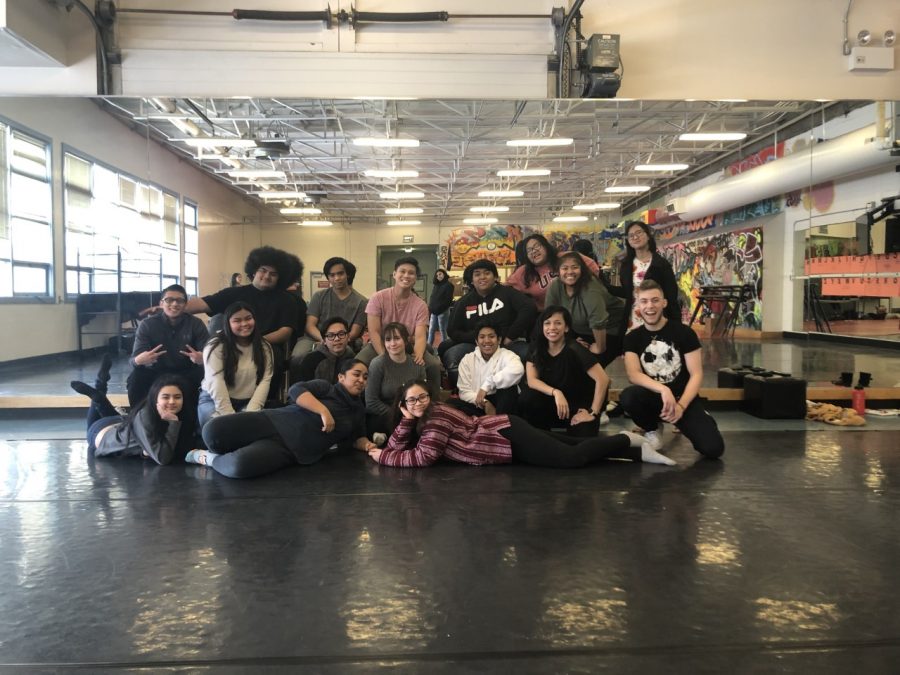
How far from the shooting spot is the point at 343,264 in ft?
15.1

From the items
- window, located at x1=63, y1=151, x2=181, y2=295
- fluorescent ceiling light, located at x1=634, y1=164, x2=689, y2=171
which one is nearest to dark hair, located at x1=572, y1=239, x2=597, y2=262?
fluorescent ceiling light, located at x1=634, y1=164, x2=689, y2=171

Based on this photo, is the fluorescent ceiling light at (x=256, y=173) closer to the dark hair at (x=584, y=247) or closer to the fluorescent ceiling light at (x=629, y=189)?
the dark hair at (x=584, y=247)

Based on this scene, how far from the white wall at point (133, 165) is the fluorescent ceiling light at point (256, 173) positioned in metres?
0.20

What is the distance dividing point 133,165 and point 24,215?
1539 millimetres

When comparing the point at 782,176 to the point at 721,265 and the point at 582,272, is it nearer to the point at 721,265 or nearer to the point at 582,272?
the point at 721,265

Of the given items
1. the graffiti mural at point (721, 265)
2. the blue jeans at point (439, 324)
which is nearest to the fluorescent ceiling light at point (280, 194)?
the blue jeans at point (439, 324)

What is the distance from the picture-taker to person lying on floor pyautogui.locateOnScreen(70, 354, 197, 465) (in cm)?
328

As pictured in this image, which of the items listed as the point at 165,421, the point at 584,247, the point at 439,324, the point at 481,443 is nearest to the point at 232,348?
the point at 165,421

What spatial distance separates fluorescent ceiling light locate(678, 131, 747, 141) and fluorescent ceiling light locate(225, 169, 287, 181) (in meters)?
3.83

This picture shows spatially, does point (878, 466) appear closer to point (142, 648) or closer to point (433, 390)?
point (433, 390)

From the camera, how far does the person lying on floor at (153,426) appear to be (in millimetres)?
3279

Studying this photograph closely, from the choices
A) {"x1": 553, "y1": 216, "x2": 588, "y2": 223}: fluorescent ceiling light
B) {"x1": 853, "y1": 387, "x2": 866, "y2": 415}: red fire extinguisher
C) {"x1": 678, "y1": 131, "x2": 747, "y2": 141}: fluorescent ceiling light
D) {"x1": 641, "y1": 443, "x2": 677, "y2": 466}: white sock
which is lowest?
{"x1": 641, "y1": 443, "x2": 677, "y2": 466}: white sock

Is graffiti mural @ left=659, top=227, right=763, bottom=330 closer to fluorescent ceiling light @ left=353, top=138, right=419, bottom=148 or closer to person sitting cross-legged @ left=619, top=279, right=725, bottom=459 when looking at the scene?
person sitting cross-legged @ left=619, top=279, right=725, bottom=459

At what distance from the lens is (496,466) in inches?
129
